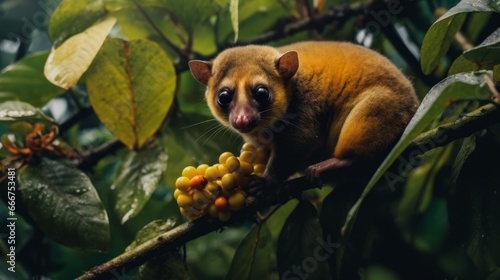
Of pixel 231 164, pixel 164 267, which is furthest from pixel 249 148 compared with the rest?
pixel 164 267

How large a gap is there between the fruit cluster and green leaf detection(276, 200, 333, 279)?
32 cm

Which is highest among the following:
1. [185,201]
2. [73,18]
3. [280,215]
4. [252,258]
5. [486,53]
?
[486,53]

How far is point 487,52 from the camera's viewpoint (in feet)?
6.52

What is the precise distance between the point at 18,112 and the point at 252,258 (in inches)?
55.5

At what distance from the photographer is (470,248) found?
91.4 inches

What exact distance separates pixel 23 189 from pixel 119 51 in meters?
0.84

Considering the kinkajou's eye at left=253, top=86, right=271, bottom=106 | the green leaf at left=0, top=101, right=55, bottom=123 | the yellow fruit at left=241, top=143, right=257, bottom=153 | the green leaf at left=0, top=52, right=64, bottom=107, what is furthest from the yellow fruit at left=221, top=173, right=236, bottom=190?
the green leaf at left=0, top=52, right=64, bottom=107

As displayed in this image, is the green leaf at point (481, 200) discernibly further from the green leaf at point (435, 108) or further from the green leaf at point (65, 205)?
the green leaf at point (65, 205)

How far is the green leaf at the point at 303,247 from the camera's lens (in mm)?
2449

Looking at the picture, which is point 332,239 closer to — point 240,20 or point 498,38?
point 498,38

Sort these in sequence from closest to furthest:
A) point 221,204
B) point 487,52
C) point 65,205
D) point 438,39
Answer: point 487,52
point 221,204
point 438,39
point 65,205

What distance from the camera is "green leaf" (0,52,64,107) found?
3178mm

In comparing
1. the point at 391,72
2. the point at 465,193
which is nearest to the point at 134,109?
the point at 391,72

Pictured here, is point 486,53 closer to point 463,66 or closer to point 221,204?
point 463,66
